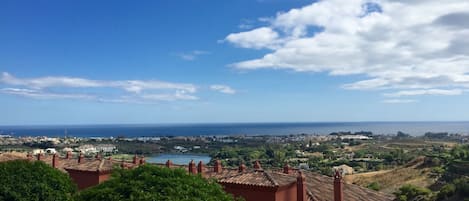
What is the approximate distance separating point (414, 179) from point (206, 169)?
42.1 metres

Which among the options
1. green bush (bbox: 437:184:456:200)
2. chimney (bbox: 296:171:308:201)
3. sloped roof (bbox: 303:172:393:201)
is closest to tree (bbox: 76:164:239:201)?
chimney (bbox: 296:171:308:201)

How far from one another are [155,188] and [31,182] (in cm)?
888

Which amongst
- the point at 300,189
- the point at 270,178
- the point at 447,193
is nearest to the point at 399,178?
the point at 447,193

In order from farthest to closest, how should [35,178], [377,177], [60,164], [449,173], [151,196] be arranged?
[377,177], [449,173], [60,164], [35,178], [151,196]

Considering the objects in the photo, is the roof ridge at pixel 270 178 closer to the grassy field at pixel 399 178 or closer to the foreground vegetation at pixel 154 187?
the foreground vegetation at pixel 154 187

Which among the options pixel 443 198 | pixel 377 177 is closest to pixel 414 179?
pixel 377 177

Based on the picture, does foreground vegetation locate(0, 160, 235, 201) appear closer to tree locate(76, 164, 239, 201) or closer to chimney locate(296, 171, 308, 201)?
tree locate(76, 164, 239, 201)

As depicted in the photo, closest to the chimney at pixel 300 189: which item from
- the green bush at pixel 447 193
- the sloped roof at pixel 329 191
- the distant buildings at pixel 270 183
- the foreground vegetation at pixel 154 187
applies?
the distant buildings at pixel 270 183

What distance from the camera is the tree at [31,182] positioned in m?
17.7

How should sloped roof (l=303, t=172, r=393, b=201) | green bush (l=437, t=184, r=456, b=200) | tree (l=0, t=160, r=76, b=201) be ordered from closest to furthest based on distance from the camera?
tree (l=0, t=160, r=76, b=201), sloped roof (l=303, t=172, r=393, b=201), green bush (l=437, t=184, r=456, b=200)

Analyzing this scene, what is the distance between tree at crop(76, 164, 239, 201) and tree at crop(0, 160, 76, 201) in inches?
228

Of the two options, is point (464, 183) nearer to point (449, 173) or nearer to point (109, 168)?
point (449, 173)

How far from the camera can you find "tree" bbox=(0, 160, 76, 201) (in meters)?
17.7

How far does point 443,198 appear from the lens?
35.2m
